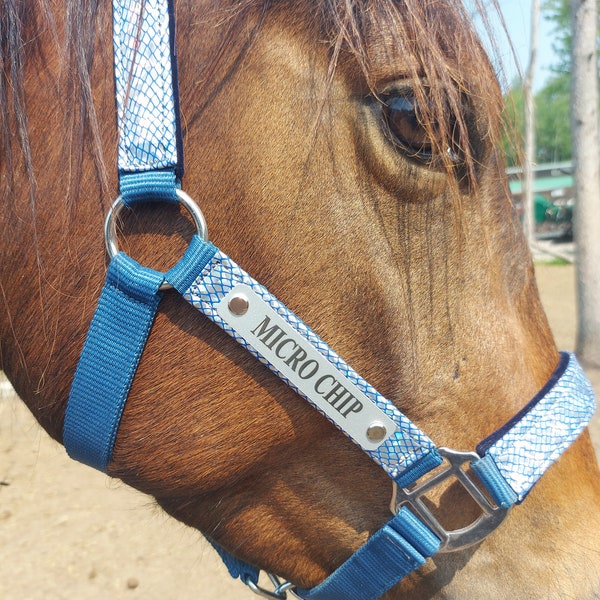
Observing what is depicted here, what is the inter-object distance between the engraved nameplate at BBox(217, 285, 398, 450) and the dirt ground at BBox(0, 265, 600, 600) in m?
1.66

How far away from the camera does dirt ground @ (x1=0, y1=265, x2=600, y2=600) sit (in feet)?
9.82

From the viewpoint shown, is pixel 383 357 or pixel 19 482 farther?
pixel 19 482

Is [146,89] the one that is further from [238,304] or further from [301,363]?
[301,363]

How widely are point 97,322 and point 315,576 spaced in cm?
70

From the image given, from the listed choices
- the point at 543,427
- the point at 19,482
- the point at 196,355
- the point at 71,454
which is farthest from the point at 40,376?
the point at 19,482

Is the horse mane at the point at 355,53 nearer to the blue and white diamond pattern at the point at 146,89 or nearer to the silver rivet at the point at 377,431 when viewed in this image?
the blue and white diamond pattern at the point at 146,89

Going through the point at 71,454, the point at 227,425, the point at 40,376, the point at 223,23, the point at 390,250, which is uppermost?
the point at 223,23

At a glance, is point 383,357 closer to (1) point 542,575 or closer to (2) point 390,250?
(2) point 390,250

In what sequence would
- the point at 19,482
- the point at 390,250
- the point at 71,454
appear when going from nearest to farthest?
the point at 390,250
the point at 71,454
the point at 19,482

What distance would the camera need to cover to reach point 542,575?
3.95ft

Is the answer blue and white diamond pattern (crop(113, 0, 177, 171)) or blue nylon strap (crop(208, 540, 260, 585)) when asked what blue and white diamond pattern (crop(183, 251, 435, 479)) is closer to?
blue and white diamond pattern (crop(113, 0, 177, 171))

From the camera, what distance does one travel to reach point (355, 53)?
3.67 ft

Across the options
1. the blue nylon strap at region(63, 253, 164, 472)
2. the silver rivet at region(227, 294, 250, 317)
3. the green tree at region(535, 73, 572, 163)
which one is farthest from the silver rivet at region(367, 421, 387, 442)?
the green tree at region(535, 73, 572, 163)

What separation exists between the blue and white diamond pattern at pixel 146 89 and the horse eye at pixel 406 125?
1.29 ft
